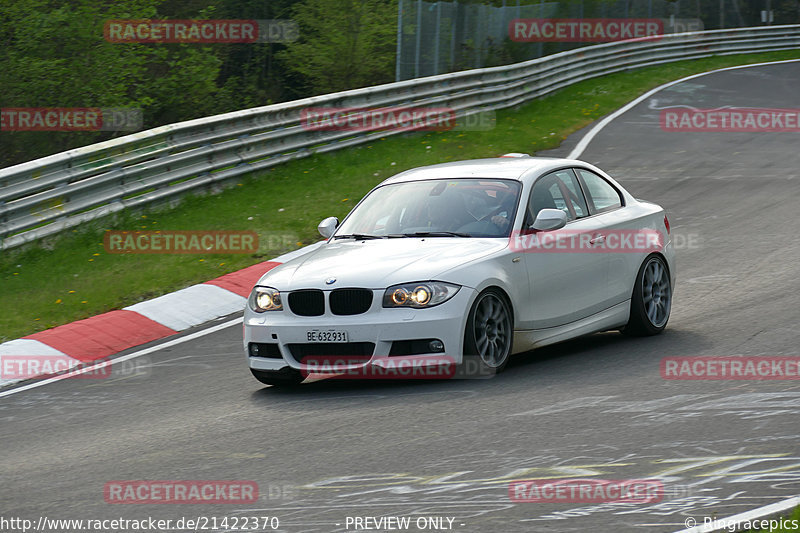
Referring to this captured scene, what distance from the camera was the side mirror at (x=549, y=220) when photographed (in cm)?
845

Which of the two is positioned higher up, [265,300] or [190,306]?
[265,300]

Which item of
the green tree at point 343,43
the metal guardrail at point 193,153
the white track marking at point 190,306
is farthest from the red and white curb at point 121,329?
the green tree at point 343,43

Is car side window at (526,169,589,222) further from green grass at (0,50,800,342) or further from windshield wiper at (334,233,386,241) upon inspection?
green grass at (0,50,800,342)

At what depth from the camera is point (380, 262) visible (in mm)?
7988

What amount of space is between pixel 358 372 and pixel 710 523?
3.43 meters

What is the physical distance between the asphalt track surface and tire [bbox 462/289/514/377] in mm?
137

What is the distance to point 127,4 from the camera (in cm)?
2995

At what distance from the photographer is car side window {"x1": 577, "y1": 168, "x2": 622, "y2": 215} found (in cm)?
950

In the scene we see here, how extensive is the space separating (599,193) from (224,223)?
6634 mm

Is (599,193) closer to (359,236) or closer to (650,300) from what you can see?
(650,300)

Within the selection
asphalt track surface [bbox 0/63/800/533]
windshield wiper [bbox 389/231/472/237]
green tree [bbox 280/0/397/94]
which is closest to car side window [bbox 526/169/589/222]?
windshield wiper [bbox 389/231/472/237]

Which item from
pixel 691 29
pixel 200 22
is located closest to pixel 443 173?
pixel 200 22

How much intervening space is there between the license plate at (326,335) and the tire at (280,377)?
40 cm

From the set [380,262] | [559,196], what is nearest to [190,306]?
[380,262]
